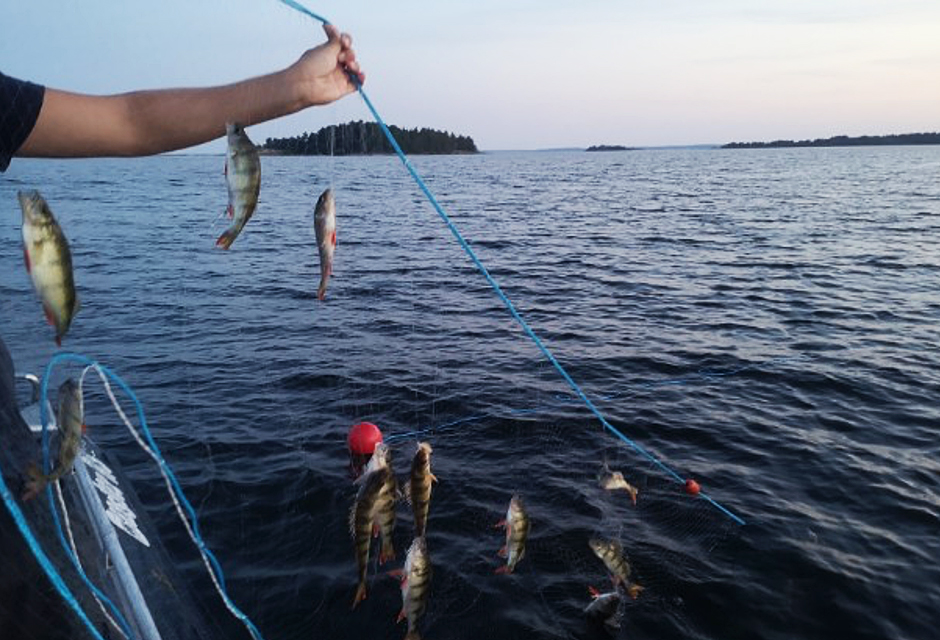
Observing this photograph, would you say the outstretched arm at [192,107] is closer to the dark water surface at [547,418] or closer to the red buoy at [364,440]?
the red buoy at [364,440]

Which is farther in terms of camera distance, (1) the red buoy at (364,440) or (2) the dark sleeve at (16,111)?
(1) the red buoy at (364,440)

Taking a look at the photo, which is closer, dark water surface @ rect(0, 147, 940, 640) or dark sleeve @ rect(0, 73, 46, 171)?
dark sleeve @ rect(0, 73, 46, 171)

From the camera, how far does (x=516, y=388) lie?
12.4 metres

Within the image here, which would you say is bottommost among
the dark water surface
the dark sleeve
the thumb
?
the dark water surface

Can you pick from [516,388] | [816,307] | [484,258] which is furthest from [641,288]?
[516,388]

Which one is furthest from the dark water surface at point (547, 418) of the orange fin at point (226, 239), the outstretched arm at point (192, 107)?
the outstretched arm at point (192, 107)

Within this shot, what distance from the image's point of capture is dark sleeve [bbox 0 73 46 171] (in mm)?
2555

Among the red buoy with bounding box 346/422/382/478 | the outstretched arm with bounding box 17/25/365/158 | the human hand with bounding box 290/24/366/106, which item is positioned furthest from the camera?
the red buoy with bounding box 346/422/382/478

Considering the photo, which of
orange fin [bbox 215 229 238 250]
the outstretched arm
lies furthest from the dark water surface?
the outstretched arm

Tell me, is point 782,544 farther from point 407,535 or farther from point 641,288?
point 641,288

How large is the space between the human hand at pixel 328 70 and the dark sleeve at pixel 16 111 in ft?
3.39

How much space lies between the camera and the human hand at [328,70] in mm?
2988

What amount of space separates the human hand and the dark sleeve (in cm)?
103

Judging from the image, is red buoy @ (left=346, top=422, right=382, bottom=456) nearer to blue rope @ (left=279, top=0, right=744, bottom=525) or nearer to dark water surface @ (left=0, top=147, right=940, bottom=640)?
dark water surface @ (left=0, top=147, right=940, bottom=640)
